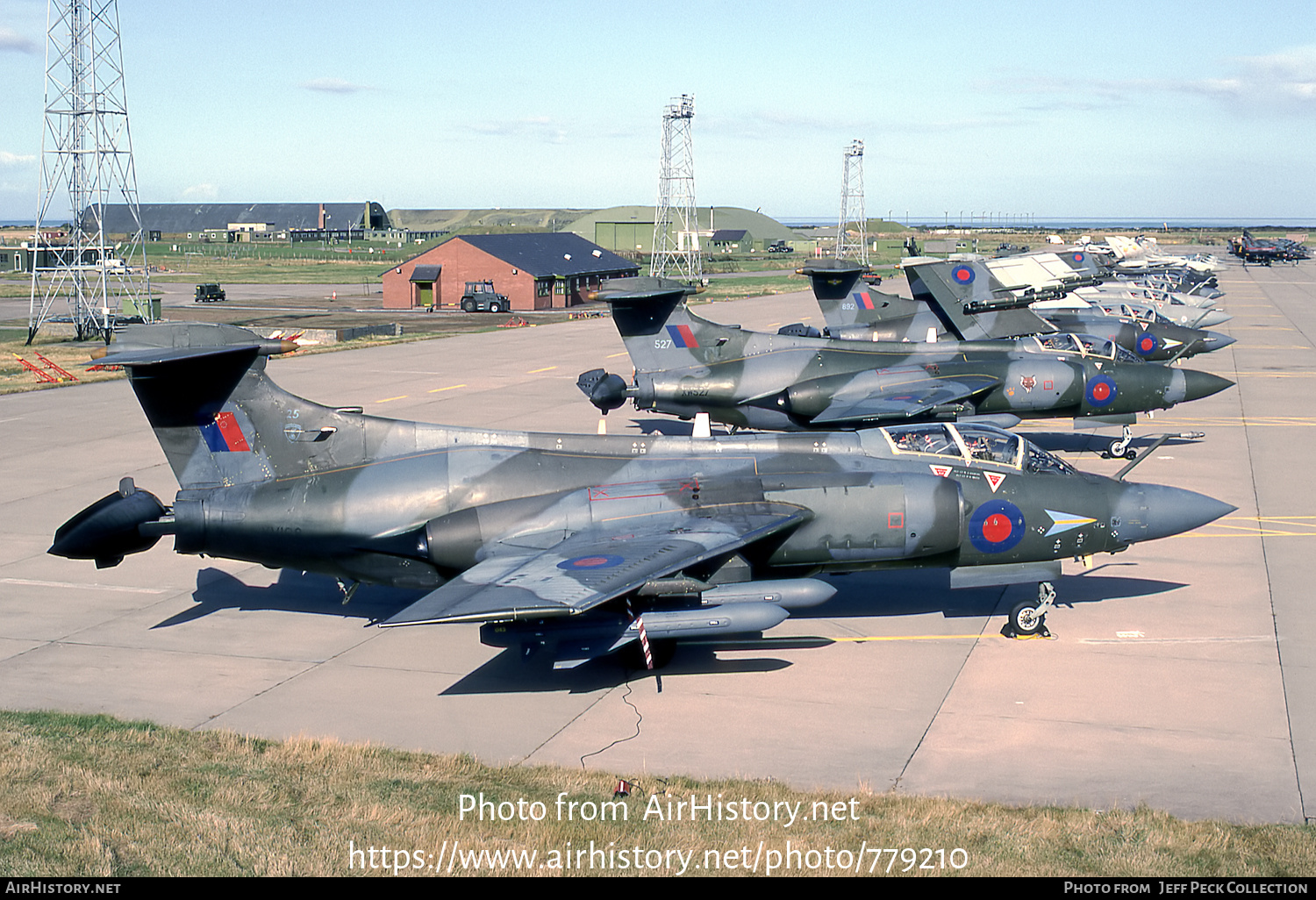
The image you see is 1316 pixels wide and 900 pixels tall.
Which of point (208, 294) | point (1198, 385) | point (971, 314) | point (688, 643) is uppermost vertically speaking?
point (208, 294)

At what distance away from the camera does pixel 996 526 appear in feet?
49.3

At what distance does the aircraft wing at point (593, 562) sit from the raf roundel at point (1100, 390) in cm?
1367

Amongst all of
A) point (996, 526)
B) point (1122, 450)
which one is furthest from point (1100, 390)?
point (996, 526)

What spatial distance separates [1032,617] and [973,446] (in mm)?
2458

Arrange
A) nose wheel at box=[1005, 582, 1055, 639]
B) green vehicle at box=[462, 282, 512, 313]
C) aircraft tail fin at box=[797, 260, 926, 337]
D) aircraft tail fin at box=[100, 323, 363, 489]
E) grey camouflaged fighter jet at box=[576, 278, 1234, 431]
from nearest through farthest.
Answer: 1. nose wheel at box=[1005, 582, 1055, 639]
2. aircraft tail fin at box=[100, 323, 363, 489]
3. grey camouflaged fighter jet at box=[576, 278, 1234, 431]
4. aircraft tail fin at box=[797, 260, 926, 337]
5. green vehicle at box=[462, 282, 512, 313]

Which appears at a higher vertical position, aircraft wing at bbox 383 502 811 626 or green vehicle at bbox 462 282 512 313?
green vehicle at bbox 462 282 512 313

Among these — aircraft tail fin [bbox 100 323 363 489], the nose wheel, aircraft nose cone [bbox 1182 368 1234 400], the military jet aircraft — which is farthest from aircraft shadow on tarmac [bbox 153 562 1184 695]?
the military jet aircraft

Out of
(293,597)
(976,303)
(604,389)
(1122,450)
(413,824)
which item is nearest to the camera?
(413,824)

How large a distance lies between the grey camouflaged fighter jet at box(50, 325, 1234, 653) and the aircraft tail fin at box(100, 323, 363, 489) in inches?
1.0

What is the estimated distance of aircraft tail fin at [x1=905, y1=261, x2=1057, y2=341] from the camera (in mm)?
31344

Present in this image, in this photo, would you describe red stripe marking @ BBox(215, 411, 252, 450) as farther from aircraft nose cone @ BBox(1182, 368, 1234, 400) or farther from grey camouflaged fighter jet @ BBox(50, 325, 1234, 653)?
aircraft nose cone @ BBox(1182, 368, 1234, 400)

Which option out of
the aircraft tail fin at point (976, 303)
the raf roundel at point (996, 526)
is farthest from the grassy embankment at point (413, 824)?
the aircraft tail fin at point (976, 303)

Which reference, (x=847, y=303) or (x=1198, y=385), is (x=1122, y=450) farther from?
(x=847, y=303)

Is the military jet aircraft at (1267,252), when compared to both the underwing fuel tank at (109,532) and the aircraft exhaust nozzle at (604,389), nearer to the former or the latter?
the aircraft exhaust nozzle at (604,389)
